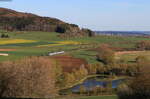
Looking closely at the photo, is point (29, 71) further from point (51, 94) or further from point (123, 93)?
point (123, 93)

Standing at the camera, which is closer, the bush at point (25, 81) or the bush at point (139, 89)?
the bush at point (139, 89)

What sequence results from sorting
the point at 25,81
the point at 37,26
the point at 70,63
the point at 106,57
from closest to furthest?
the point at 25,81 < the point at 70,63 < the point at 106,57 < the point at 37,26

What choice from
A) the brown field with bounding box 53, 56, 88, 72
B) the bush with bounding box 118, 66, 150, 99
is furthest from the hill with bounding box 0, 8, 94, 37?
the bush with bounding box 118, 66, 150, 99

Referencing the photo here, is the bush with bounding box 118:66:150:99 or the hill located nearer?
the bush with bounding box 118:66:150:99

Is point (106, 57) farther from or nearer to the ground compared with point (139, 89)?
nearer to the ground

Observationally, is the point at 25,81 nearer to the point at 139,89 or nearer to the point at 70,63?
the point at 139,89

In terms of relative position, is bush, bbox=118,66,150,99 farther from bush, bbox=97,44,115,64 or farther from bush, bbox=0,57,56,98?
bush, bbox=97,44,115,64

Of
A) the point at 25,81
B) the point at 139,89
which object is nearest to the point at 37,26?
the point at 25,81

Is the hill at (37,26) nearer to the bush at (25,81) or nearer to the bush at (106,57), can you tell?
the bush at (106,57)

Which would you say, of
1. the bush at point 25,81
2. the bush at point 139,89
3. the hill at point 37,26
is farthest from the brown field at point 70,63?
the hill at point 37,26

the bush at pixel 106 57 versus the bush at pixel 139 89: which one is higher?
the bush at pixel 139 89
